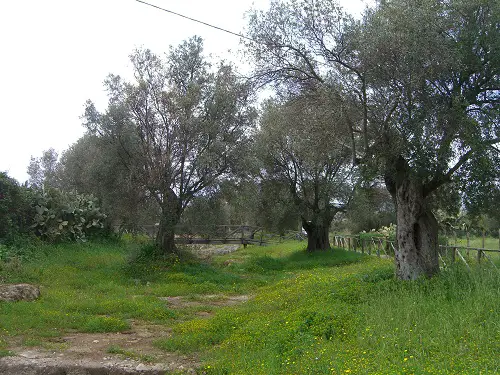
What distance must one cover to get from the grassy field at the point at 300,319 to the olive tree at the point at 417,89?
2.10 m

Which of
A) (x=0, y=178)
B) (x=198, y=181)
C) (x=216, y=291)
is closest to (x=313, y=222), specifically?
(x=198, y=181)

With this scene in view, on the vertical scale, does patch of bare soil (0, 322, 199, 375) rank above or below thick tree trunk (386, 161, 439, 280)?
below

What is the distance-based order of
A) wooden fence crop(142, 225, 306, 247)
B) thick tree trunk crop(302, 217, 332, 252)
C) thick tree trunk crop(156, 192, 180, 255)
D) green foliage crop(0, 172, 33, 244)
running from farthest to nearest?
thick tree trunk crop(302, 217, 332, 252), wooden fence crop(142, 225, 306, 247), thick tree trunk crop(156, 192, 180, 255), green foliage crop(0, 172, 33, 244)

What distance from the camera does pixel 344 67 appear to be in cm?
1145

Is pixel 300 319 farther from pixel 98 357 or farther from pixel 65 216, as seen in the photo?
pixel 65 216

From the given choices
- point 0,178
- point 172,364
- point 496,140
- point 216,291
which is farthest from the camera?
point 0,178

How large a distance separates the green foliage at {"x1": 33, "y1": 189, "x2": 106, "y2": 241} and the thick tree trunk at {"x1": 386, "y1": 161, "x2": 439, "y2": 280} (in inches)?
591

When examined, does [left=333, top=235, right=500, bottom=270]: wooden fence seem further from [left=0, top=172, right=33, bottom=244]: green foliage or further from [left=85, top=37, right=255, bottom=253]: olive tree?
[left=0, top=172, right=33, bottom=244]: green foliage

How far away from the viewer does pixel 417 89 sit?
10.0 meters

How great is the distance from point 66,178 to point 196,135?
18.8 meters

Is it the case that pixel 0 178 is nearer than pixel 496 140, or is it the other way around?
pixel 496 140

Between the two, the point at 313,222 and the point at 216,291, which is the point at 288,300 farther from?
the point at 313,222

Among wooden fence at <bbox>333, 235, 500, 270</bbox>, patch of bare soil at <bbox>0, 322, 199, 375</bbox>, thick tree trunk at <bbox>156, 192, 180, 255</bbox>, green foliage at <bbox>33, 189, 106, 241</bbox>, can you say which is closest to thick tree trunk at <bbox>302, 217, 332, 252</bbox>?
wooden fence at <bbox>333, 235, 500, 270</bbox>

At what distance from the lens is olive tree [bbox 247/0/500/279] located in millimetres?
9664
